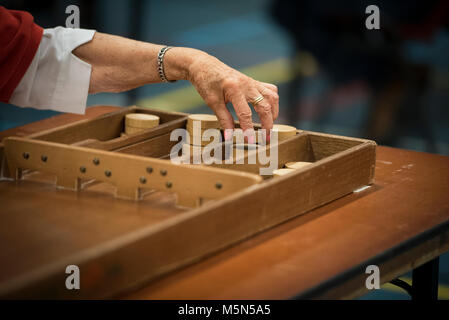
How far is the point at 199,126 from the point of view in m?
2.17

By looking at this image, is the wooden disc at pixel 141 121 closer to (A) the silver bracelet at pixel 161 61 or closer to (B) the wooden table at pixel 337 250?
(A) the silver bracelet at pixel 161 61

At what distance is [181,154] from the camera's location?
86.5 inches

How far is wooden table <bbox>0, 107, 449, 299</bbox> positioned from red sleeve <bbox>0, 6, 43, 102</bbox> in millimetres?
953

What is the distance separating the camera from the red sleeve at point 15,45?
2.09 m

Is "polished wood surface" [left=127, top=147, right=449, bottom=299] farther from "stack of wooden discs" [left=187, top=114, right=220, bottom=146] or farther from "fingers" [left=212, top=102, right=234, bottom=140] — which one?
"stack of wooden discs" [left=187, top=114, right=220, bottom=146]

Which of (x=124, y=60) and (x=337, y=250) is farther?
(x=124, y=60)

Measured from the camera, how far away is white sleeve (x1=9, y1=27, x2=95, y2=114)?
2.21 metres

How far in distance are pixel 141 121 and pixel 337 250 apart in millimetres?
873

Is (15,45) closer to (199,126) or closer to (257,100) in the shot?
(199,126)

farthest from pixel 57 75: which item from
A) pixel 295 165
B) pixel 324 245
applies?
pixel 324 245

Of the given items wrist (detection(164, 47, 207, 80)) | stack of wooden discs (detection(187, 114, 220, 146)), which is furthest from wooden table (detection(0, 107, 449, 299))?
wrist (detection(164, 47, 207, 80))

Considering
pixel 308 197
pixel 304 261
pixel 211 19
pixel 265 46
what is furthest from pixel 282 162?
pixel 211 19

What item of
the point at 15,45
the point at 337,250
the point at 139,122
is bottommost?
the point at 337,250
